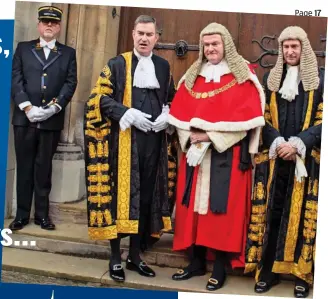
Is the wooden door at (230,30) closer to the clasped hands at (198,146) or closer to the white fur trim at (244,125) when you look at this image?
the white fur trim at (244,125)

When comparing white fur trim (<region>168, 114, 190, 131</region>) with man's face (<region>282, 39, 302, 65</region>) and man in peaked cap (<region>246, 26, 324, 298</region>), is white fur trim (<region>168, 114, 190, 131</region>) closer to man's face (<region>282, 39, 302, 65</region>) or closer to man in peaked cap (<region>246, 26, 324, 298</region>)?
man in peaked cap (<region>246, 26, 324, 298</region>)

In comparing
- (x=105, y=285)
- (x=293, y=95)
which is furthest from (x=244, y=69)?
(x=105, y=285)

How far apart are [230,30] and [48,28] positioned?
108 cm

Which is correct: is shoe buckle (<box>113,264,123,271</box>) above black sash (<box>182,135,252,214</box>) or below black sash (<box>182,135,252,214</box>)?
below

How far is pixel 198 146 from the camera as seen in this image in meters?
2.35

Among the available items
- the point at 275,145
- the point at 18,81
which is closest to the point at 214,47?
the point at 275,145

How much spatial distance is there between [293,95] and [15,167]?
5.43 ft

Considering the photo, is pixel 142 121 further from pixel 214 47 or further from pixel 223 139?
pixel 214 47

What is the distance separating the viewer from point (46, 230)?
2.80 metres

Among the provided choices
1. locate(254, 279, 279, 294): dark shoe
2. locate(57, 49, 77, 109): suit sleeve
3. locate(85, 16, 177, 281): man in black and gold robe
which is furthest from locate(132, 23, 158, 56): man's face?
locate(254, 279, 279, 294): dark shoe

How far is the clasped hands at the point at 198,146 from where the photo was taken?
233cm

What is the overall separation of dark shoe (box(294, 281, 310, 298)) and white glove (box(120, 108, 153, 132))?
116 centimetres

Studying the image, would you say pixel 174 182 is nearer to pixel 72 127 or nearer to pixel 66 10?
pixel 72 127

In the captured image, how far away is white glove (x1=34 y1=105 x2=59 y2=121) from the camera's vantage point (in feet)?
8.59
